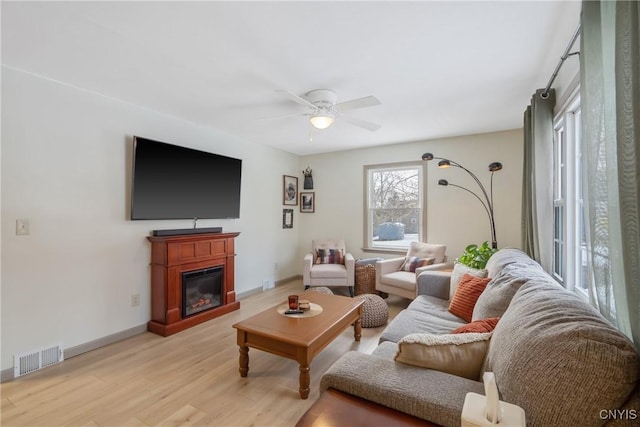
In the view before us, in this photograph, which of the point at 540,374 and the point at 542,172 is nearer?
the point at 540,374

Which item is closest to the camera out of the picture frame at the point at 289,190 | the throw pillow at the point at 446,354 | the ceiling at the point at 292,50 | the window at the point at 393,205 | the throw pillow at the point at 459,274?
the throw pillow at the point at 446,354

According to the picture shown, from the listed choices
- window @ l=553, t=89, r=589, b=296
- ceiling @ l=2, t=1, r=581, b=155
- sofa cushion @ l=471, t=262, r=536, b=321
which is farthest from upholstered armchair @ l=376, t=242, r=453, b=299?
ceiling @ l=2, t=1, r=581, b=155

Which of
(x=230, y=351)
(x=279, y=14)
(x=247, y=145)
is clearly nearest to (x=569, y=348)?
(x=279, y=14)

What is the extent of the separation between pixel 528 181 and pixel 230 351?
324 centimetres

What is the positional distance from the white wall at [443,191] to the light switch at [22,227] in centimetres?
384

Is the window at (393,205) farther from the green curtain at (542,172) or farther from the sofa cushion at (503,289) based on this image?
the sofa cushion at (503,289)

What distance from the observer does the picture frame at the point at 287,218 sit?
5.19 meters

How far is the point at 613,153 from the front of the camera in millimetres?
938

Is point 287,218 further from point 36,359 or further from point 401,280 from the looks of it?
point 36,359

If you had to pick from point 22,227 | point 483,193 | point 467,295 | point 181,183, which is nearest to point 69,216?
point 22,227

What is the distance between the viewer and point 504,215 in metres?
3.91

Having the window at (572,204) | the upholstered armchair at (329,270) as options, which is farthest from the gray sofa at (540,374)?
the upholstered armchair at (329,270)

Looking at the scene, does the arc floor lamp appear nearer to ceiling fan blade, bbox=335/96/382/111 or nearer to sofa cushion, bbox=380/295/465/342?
sofa cushion, bbox=380/295/465/342

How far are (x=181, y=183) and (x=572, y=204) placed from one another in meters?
3.70
